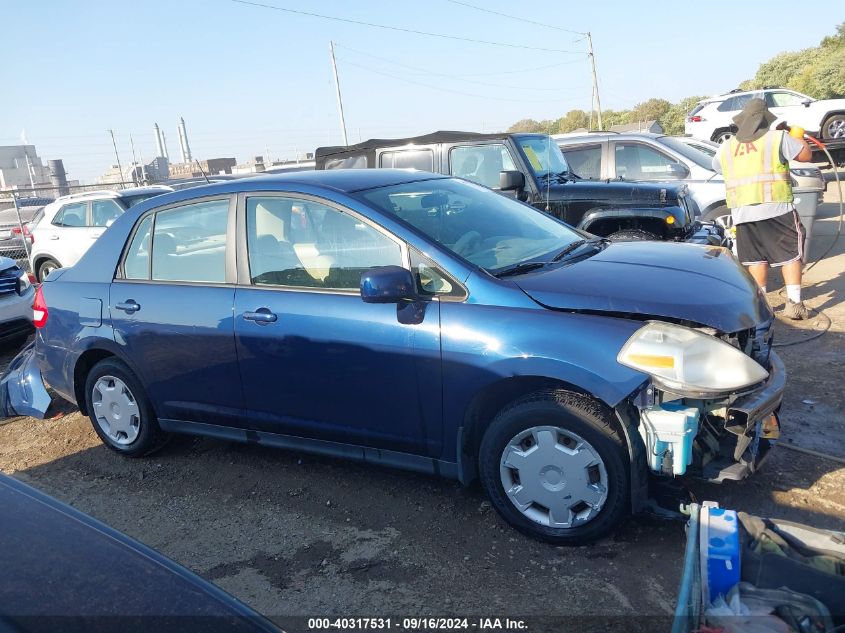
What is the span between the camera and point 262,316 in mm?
3742

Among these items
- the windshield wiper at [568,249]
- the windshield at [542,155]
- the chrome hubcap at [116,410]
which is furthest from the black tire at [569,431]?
the windshield at [542,155]

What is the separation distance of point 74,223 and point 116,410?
27.9 feet

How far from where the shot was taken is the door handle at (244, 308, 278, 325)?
371cm

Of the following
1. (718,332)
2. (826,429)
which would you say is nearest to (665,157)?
(826,429)

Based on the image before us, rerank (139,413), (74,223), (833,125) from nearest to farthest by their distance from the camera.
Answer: (139,413) → (74,223) → (833,125)

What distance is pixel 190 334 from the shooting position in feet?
13.2

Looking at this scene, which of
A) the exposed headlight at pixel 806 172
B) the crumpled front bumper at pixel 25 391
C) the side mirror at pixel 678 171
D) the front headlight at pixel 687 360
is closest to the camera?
the front headlight at pixel 687 360

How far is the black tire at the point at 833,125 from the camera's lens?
61.5 feet

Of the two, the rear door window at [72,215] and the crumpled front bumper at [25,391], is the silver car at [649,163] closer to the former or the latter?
the crumpled front bumper at [25,391]

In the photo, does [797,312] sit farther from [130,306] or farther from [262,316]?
[130,306]

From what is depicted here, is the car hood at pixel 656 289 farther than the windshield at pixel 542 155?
No

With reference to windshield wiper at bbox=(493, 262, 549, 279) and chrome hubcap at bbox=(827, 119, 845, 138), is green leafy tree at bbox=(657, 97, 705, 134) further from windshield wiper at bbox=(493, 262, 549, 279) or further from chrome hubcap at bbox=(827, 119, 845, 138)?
windshield wiper at bbox=(493, 262, 549, 279)

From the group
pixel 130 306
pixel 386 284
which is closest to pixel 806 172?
pixel 386 284

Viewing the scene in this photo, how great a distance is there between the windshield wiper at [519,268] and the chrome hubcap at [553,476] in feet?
2.55
